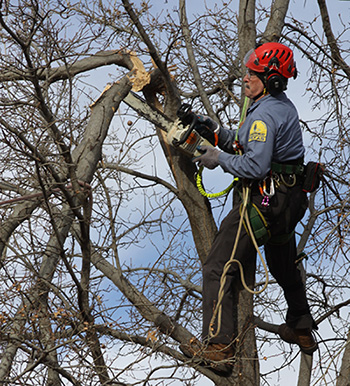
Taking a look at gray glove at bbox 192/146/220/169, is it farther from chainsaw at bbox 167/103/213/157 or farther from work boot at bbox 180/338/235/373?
work boot at bbox 180/338/235/373

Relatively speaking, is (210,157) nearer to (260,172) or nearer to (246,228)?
(260,172)

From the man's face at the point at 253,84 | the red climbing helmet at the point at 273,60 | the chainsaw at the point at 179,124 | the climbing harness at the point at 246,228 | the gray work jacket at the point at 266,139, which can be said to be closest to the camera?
the gray work jacket at the point at 266,139

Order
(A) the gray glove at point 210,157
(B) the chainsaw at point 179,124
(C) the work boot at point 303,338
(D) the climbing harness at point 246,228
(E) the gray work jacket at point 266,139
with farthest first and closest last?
(C) the work boot at point 303,338 → (B) the chainsaw at point 179,124 → (A) the gray glove at point 210,157 → (D) the climbing harness at point 246,228 → (E) the gray work jacket at point 266,139

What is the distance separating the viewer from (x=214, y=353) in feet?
15.4

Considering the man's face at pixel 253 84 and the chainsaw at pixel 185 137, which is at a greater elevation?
the man's face at pixel 253 84

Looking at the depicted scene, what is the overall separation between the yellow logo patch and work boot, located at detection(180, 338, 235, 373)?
1543 millimetres

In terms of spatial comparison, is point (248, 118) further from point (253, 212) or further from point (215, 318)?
point (215, 318)

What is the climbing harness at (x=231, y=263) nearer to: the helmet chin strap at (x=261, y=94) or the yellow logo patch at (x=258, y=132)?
the yellow logo patch at (x=258, y=132)

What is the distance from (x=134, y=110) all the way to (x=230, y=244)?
1732 millimetres

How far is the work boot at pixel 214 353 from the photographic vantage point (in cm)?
459

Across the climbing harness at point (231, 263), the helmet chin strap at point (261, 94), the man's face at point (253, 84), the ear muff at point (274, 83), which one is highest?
the man's face at point (253, 84)

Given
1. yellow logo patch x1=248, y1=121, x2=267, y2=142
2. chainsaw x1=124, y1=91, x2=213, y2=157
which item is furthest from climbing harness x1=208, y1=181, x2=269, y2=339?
chainsaw x1=124, y1=91, x2=213, y2=157

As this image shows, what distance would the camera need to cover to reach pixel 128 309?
5.96 meters

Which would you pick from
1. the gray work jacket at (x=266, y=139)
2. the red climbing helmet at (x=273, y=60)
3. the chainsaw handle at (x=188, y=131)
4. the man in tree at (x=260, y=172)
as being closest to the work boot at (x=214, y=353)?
the man in tree at (x=260, y=172)
